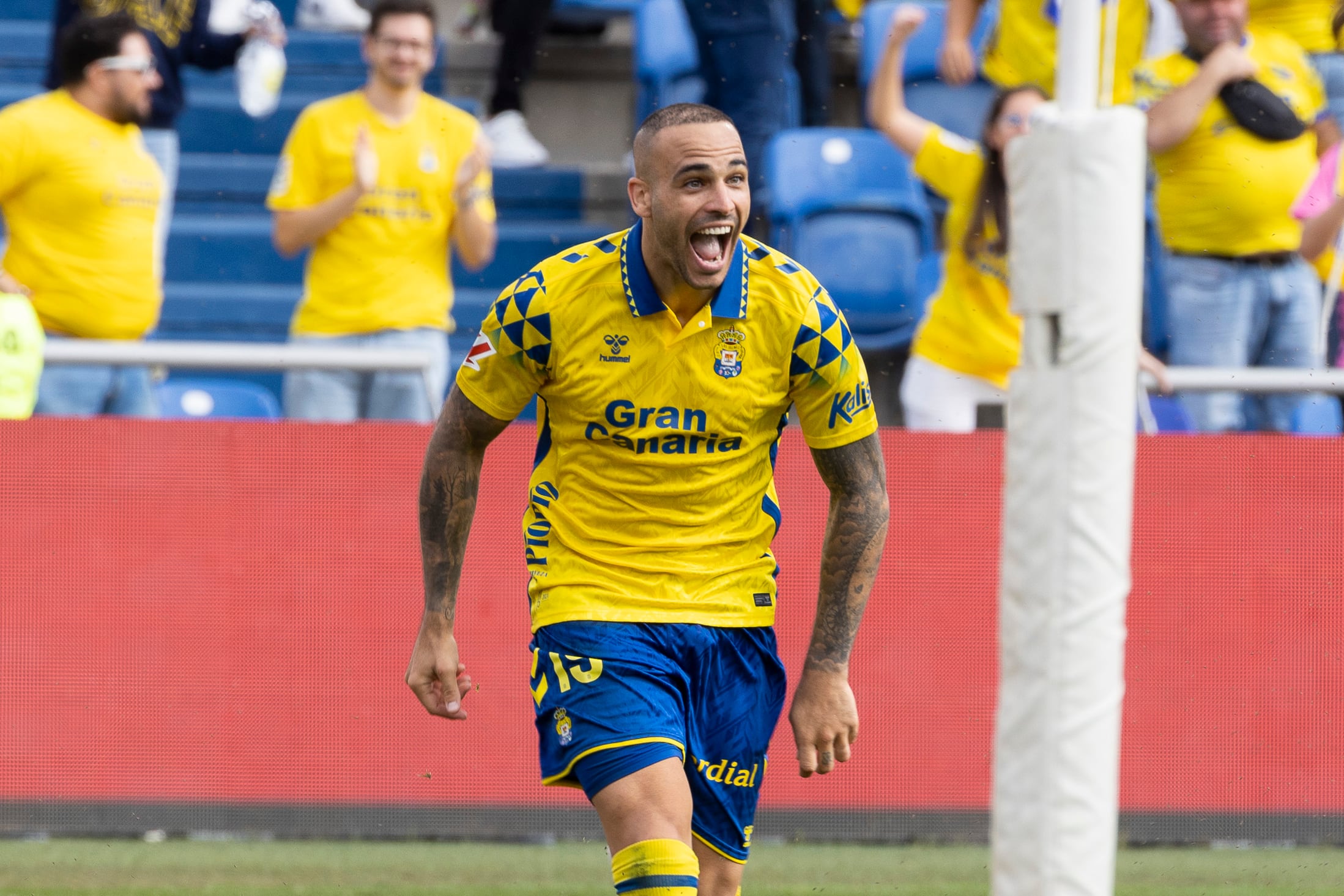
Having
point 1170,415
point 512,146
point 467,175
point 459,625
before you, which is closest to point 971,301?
point 1170,415

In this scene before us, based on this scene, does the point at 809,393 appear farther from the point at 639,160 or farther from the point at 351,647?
the point at 351,647

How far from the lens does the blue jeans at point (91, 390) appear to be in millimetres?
6492

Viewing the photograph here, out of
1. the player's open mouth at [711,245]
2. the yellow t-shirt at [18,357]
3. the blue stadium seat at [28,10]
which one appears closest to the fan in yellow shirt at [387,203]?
the yellow t-shirt at [18,357]

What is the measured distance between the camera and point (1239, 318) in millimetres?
6773

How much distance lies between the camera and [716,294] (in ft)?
12.9

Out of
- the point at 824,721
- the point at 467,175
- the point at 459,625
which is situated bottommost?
the point at 459,625

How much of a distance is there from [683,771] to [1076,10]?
1.84 metres

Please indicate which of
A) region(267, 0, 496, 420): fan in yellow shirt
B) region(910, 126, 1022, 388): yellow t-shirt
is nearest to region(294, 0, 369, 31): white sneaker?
region(267, 0, 496, 420): fan in yellow shirt

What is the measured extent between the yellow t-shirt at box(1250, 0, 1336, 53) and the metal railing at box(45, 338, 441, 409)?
13.1 feet

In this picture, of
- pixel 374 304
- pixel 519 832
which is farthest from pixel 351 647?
pixel 374 304

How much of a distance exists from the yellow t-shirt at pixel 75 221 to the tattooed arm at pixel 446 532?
3.45m

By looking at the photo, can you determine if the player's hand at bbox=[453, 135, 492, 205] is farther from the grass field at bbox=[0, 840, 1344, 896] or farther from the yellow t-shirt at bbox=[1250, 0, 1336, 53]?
the yellow t-shirt at bbox=[1250, 0, 1336, 53]

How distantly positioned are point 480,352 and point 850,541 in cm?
93

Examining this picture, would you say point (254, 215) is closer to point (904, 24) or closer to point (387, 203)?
point (387, 203)
